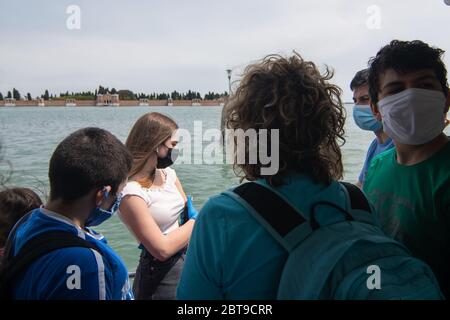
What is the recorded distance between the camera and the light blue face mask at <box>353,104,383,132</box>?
283 cm

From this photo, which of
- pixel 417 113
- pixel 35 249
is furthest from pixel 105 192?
pixel 417 113

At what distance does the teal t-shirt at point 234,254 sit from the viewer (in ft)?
3.44

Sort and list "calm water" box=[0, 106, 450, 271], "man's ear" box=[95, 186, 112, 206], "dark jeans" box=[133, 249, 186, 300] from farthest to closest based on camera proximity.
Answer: "calm water" box=[0, 106, 450, 271]
"dark jeans" box=[133, 249, 186, 300]
"man's ear" box=[95, 186, 112, 206]

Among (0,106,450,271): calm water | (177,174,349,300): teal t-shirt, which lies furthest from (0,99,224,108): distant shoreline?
(177,174,349,300): teal t-shirt

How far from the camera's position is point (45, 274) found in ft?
4.16

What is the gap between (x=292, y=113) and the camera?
1.17 meters

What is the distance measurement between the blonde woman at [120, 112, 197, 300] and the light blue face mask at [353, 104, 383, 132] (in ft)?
4.45

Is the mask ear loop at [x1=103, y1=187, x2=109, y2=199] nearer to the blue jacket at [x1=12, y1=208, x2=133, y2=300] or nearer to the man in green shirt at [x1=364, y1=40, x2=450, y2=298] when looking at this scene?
the blue jacket at [x1=12, y1=208, x2=133, y2=300]

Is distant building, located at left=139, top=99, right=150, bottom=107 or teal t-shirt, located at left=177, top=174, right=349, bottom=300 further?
distant building, located at left=139, top=99, right=150, bottom=107

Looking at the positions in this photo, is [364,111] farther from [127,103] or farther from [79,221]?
[127,103]

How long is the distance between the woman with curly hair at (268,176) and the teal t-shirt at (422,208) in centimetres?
42

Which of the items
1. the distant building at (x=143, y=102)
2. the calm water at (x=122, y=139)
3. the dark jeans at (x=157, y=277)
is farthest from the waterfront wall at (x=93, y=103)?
the dark jeans at (x=157, y=277)

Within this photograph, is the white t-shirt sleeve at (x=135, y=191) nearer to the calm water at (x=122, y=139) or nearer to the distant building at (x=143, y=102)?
the calm water at (x=122, y=139)
